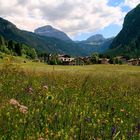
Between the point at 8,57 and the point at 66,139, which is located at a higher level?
the point at 8,57

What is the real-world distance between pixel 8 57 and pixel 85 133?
6988 millimetres

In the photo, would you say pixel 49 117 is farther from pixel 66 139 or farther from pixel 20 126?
pixel 66 139

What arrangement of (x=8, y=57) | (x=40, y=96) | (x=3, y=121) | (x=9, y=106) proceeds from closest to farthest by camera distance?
(x=3, y=121) → (x=9, y=106) → (x=40, y=96) → (x=8, y=57)

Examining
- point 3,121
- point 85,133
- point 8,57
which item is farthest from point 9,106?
point 8,57

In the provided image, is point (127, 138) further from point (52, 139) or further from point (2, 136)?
point (2, 136)

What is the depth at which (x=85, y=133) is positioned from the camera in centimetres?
664

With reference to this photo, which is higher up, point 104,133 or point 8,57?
point 8,57

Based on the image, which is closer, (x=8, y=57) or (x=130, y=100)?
(x=130, y=100)

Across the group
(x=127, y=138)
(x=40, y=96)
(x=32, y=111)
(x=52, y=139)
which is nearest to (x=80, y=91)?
(x=40, y=96)

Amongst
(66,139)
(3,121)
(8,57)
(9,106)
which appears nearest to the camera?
(66,139)

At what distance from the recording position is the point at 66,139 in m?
5.68

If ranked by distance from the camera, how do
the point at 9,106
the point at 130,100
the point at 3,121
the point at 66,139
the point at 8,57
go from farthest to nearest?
the point at 8,57 < the point at 130,100 < the point at 9,106 < the point at 3,121 < the point at 66,139

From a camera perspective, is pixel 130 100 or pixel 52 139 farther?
pixel 130 100

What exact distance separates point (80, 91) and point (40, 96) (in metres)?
2.31
